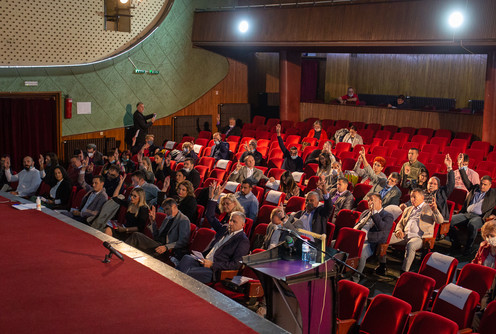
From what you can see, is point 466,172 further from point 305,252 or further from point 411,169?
point 305,252

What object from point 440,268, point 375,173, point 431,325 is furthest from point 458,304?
point 375,173

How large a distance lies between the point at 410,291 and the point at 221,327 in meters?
1.74

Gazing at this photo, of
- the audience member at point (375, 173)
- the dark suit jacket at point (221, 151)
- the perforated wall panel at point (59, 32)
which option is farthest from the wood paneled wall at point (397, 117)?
the perforated wall panel at point (59, 32)

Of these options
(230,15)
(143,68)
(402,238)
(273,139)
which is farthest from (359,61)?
(402,238)

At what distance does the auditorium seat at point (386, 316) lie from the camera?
373 cm

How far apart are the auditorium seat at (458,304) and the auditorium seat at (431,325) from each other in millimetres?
465

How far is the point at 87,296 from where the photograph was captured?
365 centimetres

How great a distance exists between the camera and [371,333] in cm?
385

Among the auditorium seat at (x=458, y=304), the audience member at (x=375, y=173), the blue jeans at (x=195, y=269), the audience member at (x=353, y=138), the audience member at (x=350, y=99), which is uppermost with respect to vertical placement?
the audience member at (x=350, y=99)

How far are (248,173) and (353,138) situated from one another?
126 inches

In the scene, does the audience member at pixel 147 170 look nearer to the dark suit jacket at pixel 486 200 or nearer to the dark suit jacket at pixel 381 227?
the dark suit jacket at pixel 381 227

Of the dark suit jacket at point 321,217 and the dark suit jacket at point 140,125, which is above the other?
the dark suit jacket at point 140,125

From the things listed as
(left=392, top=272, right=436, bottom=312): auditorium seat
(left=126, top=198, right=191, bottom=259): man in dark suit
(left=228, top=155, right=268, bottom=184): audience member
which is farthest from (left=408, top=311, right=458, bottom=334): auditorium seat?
(left=228, top=155, right=268, bottom=184): audience member

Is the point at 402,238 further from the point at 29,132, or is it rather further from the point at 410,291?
the point at 29,132
